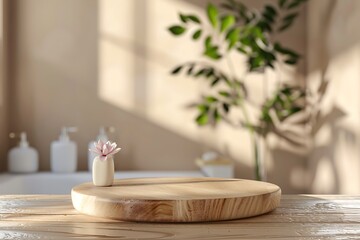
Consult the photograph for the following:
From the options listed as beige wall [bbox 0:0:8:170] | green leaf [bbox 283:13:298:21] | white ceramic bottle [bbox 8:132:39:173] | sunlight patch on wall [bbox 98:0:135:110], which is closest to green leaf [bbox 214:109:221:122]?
sunlight patch on wall [bbox 98:0:135:110]

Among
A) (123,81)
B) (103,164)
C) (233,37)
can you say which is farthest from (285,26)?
(103,164)

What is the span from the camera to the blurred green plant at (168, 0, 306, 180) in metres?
2.45

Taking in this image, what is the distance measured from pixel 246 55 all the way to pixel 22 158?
130 cm

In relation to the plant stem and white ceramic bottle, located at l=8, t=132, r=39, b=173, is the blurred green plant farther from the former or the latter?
white ceramic bottle, located at l=8, t=132, r=39, b=173

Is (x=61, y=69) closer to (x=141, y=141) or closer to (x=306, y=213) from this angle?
(x=141, y=141)

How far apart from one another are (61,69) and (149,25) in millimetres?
558

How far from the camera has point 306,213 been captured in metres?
1.16

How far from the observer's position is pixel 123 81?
281 centimetres

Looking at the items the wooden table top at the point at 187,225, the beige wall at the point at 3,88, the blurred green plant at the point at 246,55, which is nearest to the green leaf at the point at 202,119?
the blurred green plant at the point at 246,55

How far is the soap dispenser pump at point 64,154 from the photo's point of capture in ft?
8.69

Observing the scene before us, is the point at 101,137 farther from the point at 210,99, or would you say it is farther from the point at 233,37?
the point at 233,37

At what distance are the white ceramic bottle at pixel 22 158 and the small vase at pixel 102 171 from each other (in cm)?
147

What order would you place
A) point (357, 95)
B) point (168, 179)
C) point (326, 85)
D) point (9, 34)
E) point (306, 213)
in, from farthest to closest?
point (9, 34)
point (326, 85)
point (357, 95)
point (168, 179)
point (306, 213)

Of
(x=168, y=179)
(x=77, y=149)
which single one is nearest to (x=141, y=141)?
(x=77, y=149)
